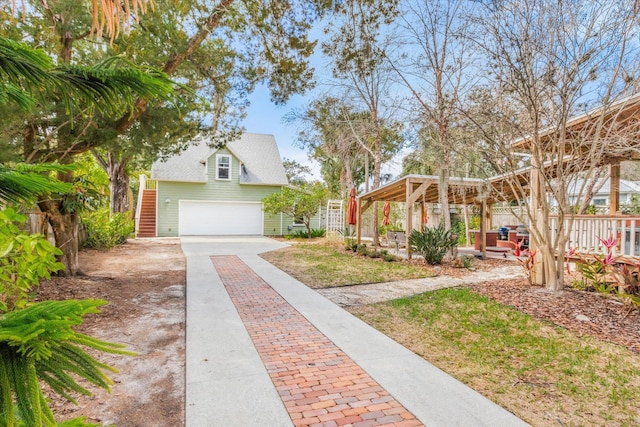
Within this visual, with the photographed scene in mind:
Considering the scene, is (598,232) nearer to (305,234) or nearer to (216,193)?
(305,234)

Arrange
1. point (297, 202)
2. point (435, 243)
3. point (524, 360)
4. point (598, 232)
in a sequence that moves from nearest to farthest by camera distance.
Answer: point (524, 360)
point (598, 232)
point (435, 243)
point (297, 202)

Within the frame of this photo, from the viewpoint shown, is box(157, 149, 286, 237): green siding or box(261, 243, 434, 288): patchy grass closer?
box(261, 243, 434, 288): patchy grass

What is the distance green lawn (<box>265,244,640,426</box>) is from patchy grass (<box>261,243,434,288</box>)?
1.94 meters

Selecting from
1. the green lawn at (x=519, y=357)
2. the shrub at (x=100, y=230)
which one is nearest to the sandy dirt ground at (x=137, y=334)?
the green lawn at (x=519, y=357)

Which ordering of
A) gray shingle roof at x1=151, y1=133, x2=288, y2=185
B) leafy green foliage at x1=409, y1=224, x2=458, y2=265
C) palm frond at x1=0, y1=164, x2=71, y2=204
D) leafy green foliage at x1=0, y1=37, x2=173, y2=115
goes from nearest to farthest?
palm frond at x1=0, y1=164, x2=71, y2=204, leafy green foliage at x1=0, y1=37, x2=173, y2=115, leafy green foliage at x1=409, y1=224, x2=458, y2=265, gray shingle roof at x1=151, y1=133, x2=288, y2=185

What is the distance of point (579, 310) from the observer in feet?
18.8

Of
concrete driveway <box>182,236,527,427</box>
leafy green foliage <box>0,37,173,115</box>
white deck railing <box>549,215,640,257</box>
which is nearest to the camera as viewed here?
leafy green foliage <box>0,37,173,115</box>

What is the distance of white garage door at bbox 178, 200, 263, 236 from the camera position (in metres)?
20.5

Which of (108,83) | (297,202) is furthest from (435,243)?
(108,83)

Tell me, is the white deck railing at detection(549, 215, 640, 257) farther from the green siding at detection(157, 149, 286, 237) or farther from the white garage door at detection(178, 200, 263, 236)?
the white garage door at detection(178, 200, 263, 236)

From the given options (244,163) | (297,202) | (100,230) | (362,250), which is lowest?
(362,250)

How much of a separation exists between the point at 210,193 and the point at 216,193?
331mm

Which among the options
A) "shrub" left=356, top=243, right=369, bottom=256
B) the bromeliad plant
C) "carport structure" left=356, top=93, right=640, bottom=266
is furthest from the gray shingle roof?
the bromeliad plant

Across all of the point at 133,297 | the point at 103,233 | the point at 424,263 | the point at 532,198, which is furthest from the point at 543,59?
the point at 103,233
